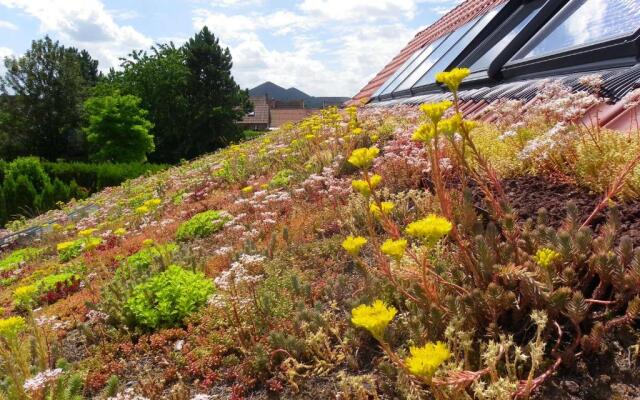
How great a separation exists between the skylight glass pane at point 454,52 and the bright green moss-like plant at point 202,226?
11.9 feet

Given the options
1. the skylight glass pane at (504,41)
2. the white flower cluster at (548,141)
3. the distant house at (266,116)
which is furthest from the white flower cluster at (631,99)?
the distant house at (266,116)

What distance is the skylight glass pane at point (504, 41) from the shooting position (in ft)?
19.5

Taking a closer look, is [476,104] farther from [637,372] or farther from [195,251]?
[637,372]

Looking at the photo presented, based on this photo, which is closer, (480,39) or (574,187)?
(574,187)

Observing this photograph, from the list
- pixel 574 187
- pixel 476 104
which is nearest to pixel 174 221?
pixel 476 104

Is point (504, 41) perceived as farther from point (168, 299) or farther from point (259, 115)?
point (259, 115)

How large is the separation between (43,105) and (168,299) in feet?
141

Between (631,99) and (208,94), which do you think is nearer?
(631,99)

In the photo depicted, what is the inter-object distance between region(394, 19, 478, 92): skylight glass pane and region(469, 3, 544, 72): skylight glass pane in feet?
5.03

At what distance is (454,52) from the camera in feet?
24.0

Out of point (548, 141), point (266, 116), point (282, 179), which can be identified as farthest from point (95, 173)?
point (266, 116)

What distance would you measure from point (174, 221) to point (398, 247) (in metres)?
5.04

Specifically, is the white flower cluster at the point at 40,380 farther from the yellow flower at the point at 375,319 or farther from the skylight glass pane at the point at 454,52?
the skylight glass pane at the point at 454,52

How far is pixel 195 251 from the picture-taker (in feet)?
15.6
